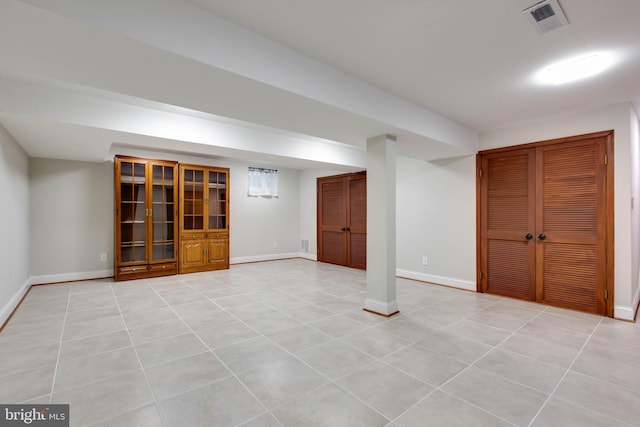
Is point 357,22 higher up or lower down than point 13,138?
higher up

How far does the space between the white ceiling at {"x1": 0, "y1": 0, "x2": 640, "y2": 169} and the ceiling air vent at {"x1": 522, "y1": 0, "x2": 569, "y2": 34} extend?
5cm

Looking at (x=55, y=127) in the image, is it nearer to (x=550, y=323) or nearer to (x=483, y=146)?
(x=483, y=146)

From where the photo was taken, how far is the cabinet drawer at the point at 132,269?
504 centimetres

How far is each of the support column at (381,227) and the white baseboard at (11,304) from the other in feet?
13.1

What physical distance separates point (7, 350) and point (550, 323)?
5.25 m

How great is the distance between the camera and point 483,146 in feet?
14.5

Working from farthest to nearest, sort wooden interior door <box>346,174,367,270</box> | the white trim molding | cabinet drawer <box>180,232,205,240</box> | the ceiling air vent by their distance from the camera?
wooden interior door <box>346,174,367,270</box> < cabinet drawer <box>180,232,205,240</box> < the white trim molding < the ceiling air vent

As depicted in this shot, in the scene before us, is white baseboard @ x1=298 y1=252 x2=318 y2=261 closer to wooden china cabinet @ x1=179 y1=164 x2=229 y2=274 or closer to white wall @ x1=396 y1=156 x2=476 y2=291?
wooden china cabinet @ x1=179 y1=164 x2=229 y2=274

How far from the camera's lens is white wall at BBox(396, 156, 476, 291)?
15.0 feet

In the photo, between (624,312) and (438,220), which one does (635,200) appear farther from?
(438,220)

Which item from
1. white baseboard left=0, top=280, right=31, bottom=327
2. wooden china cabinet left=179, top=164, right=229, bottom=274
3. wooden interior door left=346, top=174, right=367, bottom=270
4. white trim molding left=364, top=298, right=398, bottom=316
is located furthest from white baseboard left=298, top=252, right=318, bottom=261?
white baseboard left=0, top=280, right=31, bottom=327

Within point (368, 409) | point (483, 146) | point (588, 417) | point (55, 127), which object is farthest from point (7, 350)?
point (483, 146)

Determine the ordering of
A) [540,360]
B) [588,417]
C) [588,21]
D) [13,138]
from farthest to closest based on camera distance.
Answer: [13,138], [540,360], [588,21], [588,417]

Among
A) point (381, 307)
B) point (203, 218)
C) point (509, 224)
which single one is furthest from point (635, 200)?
point (203, 218)
